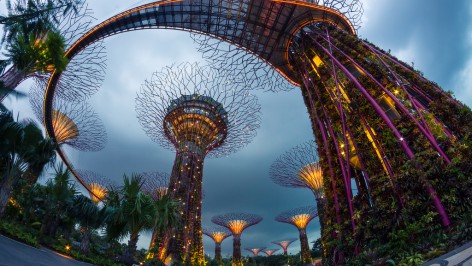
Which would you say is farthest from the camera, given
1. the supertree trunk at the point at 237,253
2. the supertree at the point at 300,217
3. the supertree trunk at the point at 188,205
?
the supertree at the point at 300,217

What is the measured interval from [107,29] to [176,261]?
664 inches

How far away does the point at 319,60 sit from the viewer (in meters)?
13.8

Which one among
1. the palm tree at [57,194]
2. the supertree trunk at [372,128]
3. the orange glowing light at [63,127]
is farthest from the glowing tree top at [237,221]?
the supertree trunk at [372,128]

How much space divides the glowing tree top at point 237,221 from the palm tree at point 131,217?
35.4 m

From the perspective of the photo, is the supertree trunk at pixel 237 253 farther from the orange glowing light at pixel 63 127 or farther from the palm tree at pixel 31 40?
the palm tree at pixel 31 40

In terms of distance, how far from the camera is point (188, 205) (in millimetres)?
24094

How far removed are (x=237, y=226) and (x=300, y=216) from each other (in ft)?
34.8

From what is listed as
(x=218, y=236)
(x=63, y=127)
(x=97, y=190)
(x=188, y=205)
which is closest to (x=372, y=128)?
(x=188, y=205)

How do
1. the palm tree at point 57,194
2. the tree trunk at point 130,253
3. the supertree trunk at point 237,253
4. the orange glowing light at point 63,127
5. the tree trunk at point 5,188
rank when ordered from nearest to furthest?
the tree trunk at point 130,253, the tree trunk at point 5,188, the palm tree at point 57,194, the orange glowing light at point 63,127, the supertree trunk at point 237,253

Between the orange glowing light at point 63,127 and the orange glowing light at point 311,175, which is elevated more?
the orange glowing light at point 63,127

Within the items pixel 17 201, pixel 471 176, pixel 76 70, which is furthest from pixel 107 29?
pixel 471 176

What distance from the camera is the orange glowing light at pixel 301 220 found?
38781 mm

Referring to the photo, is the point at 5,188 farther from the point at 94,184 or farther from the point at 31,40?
the point at 94,184

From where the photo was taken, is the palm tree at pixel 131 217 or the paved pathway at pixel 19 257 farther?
the palm tree at pixel 131 217
